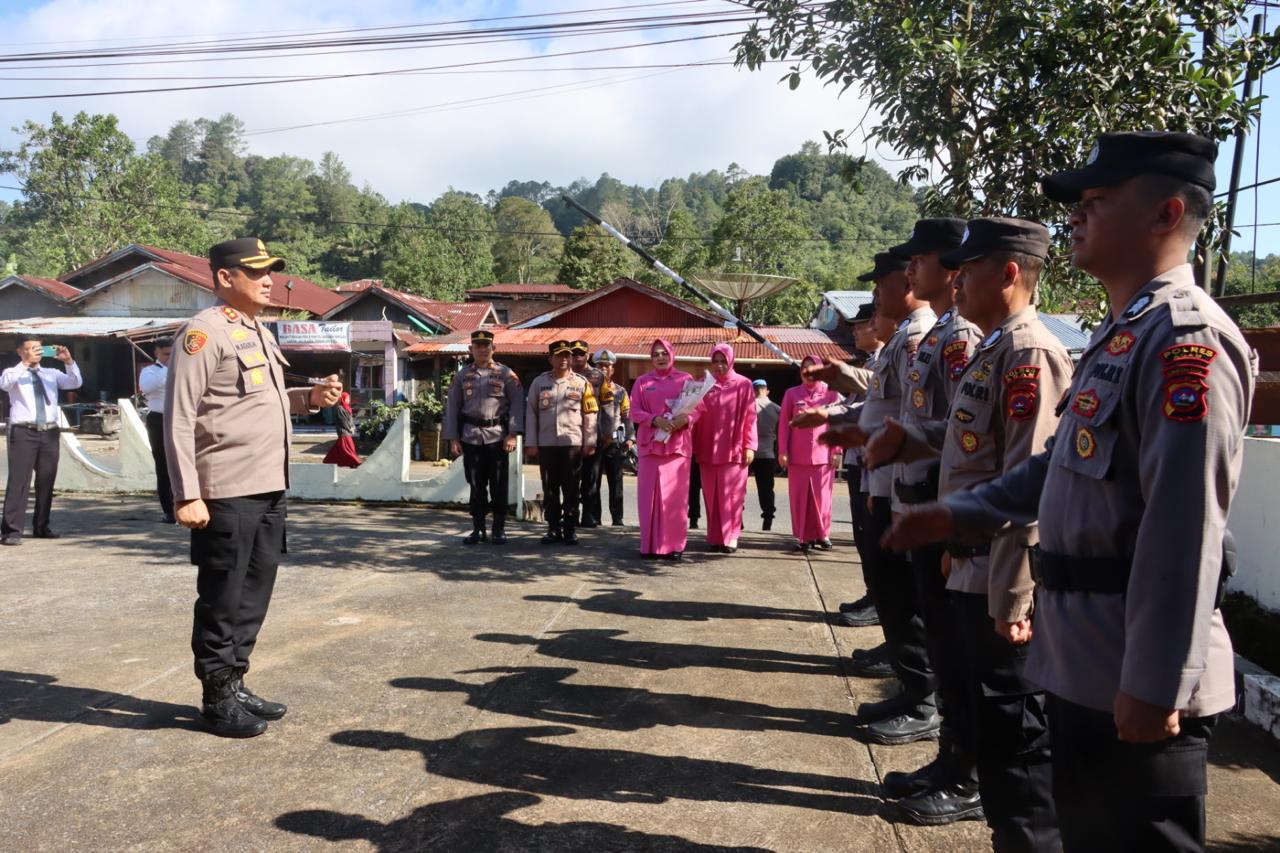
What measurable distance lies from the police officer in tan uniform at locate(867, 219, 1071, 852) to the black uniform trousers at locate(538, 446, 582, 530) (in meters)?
5.32

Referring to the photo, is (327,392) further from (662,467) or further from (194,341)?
(662,467)

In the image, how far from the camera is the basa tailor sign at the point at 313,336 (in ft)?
83.0

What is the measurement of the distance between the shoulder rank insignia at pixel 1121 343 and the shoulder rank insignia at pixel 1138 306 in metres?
0.04

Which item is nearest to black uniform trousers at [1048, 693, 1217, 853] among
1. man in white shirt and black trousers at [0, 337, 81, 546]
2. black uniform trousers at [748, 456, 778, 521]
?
black uniform trousers at [748, 456, 778, 521]

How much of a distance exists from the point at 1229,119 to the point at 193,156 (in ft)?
426

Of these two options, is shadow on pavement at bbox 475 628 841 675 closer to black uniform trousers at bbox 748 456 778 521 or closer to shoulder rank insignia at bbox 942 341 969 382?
shoulder rank insignia at bbox 942 341 969 382

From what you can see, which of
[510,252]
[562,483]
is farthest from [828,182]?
[562,483]

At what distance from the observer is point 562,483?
800 cm

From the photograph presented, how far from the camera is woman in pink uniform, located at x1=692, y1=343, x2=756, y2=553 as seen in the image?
7676mm

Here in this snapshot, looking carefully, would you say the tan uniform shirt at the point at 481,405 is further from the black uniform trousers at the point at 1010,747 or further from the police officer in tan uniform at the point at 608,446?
the black uniform trousers at the point at 1010,747

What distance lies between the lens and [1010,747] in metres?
2.38

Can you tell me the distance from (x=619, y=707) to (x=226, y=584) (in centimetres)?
169

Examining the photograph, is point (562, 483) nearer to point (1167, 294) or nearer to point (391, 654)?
point (391, 654)

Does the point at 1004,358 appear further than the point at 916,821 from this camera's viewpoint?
No
